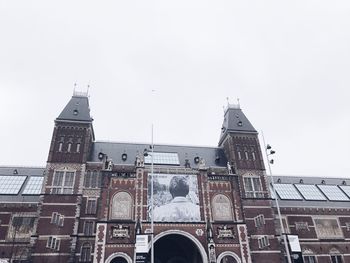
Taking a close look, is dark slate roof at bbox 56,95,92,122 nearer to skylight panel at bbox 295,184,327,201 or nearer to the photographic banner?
the photographic banner

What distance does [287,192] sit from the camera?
52875mm

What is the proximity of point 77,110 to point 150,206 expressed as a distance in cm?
2063

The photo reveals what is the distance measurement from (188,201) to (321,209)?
24778 mm

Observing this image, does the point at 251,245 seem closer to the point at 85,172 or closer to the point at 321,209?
the point at 321,209

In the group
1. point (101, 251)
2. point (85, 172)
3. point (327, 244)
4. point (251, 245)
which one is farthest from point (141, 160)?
point (327, 244)

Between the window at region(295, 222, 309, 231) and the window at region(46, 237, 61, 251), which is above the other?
the window at region(295, 222, 309, 231)

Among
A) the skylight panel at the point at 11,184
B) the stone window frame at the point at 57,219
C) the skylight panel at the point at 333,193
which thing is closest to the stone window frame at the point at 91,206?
the stone window frame at the point at 57,219

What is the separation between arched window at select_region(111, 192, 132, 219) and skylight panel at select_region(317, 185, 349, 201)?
36166 mm

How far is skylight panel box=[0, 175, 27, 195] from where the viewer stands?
4422 cm

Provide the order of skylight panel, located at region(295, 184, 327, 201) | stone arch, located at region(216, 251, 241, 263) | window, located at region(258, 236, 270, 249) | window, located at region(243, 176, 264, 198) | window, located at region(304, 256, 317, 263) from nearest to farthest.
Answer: stone arch, located at region(216, 251, 241, 263)
window, located at region(258, 236, 270, 249)
window, located at region(243, 176, 264, 198)
window, located at region(304, 256, 317, 263)
skylight panel, located at region(295, 184, 327, 201)

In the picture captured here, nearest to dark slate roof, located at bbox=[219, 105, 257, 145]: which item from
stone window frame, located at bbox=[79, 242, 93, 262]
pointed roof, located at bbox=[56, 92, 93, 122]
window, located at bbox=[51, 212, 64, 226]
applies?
pointed roof, located at bbox=[56, 92, 93, 122]

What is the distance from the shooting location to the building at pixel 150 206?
123 feet

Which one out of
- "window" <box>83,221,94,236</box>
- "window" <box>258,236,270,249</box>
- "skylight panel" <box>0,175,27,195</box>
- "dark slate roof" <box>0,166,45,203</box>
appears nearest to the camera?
"window" <box>83,221,94,236</box>

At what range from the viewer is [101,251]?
35406 mm
